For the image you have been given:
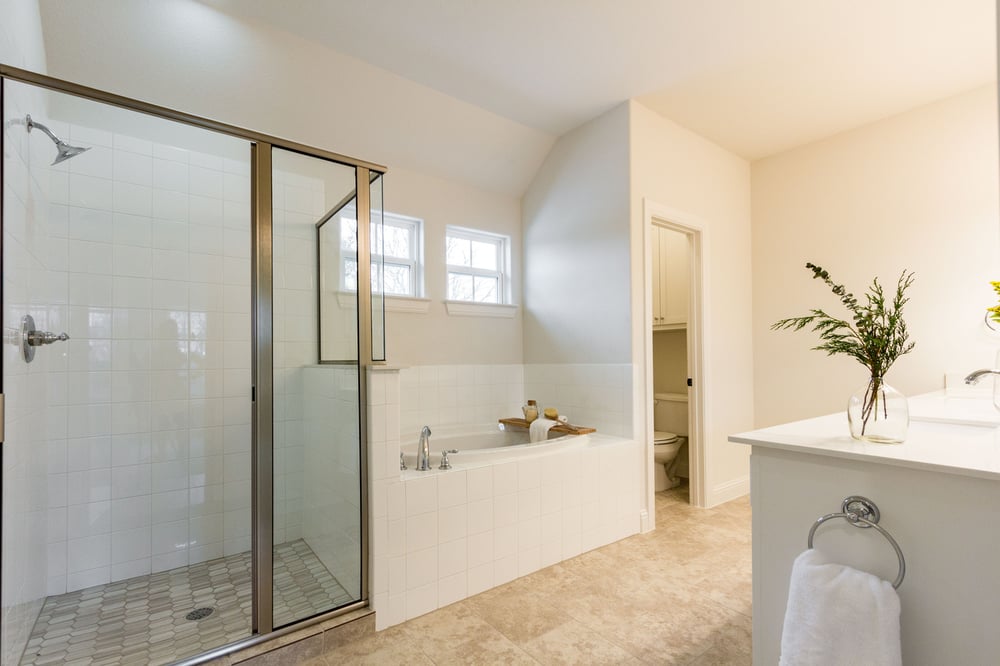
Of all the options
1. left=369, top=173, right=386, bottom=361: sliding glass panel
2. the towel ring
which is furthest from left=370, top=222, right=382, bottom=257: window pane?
the towel ring

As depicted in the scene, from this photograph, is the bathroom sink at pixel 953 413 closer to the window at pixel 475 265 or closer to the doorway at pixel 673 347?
the doorway at pixel 673 347

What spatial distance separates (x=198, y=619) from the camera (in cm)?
208

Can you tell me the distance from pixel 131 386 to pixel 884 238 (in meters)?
4.80


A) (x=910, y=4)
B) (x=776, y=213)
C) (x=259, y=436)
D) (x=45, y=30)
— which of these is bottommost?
(x=259, y=436)

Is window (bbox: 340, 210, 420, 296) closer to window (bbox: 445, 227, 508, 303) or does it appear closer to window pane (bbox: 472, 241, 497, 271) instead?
window (bbox: 445, 227, 508, 303)

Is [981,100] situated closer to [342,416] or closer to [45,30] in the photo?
[342,416]

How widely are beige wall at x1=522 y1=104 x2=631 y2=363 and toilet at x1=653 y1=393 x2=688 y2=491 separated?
107 centimetres

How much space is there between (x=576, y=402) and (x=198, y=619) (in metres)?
2.44

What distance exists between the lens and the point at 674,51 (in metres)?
2.74

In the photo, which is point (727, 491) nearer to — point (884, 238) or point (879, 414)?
point (884, 238)

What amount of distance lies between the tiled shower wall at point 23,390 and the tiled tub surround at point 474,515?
3.67ft

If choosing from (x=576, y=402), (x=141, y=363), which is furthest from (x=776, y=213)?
A: (x=141, y=363)

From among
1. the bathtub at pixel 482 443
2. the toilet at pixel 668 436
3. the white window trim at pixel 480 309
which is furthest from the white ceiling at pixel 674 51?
the toilet at pixel 668 436

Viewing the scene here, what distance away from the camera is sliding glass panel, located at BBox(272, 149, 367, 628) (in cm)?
202
